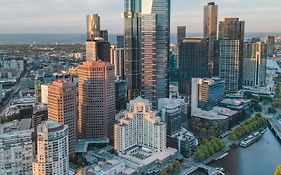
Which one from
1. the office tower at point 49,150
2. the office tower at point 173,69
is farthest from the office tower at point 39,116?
the office tower at point 173,69

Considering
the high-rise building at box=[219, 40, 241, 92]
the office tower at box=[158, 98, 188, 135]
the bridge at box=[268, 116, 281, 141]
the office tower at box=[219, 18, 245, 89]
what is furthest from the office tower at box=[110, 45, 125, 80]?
the bridge at box=[268, 116, 281, 141]

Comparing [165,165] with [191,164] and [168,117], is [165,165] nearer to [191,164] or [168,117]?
[191,164]

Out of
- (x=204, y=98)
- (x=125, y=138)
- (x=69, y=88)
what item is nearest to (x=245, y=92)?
(x=204, y=98)

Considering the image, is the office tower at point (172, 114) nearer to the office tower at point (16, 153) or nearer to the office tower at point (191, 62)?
the office tower at point (16, 153)

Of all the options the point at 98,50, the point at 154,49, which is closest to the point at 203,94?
the point at 154,49

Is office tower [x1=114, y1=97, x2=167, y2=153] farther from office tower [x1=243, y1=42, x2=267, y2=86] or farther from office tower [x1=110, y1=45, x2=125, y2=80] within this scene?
office tower [x1=243, y1=42, x2=267, y2=86]

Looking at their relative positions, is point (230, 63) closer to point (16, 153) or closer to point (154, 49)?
point (154, 49)

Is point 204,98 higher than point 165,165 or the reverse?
higher
